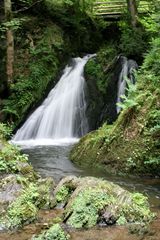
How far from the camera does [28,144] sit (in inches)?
525

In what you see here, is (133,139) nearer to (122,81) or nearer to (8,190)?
Result: (8,190)

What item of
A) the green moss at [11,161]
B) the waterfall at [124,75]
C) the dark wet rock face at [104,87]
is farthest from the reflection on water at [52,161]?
the waterfall at [124,75]

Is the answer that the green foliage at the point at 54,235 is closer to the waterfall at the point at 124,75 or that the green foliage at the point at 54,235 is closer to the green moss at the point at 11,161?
the green moss at the point at 11,161

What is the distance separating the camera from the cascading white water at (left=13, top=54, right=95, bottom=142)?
1453 cm

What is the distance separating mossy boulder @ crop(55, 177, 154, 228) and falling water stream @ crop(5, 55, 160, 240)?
7.18 ft

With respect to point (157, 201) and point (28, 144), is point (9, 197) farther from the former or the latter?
point (28, 144)

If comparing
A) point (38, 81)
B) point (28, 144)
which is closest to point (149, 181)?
point (28, 144)

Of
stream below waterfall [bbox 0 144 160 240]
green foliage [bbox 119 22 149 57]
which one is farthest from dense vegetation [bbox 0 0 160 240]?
stream below waterfall [bbox 0 144 160 240]

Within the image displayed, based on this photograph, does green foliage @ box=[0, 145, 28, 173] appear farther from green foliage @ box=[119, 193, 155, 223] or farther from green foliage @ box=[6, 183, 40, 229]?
green foliage @ box=[119, 193, 155, 223]

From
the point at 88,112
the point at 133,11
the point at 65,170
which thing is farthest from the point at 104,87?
the point at 65,170

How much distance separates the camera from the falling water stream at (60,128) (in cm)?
985

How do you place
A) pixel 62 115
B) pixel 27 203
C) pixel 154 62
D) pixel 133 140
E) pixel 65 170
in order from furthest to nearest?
pixel 62 115
pixel 154 62
pixel 65 170
pixel 133 140
pixel 27 203

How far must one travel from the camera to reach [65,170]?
953 cm

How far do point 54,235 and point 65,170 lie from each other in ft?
14.2
